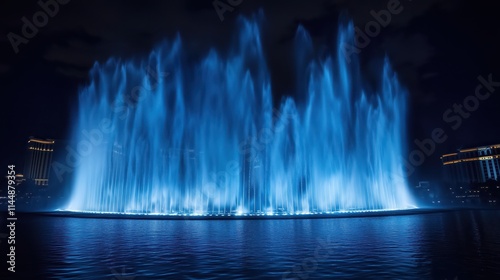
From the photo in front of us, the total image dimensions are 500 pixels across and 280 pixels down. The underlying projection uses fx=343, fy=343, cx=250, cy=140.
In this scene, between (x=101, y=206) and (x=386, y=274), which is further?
(x=101, y=206)

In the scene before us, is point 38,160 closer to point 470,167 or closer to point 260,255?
point 260,255

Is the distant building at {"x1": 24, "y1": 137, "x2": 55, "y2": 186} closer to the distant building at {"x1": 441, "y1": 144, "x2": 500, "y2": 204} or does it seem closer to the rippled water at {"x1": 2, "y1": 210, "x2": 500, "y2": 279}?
the rippled water at {"x1": 2, "y1": 210, "x2": 500, "y2": 279}

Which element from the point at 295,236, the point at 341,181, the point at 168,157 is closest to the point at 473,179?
the point at 341,181

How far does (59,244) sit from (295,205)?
25.7m

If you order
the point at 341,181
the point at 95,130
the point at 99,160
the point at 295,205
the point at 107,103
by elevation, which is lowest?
the point at 295,205

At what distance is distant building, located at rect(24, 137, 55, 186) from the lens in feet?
405

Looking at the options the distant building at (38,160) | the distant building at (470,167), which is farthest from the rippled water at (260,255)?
the distant building at (38,160)

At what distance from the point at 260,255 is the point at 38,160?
139 metres

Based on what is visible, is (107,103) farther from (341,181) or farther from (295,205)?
(341,181)

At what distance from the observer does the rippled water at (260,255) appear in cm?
866

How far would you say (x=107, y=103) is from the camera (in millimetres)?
37719

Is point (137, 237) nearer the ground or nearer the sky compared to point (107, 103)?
nearer the ground

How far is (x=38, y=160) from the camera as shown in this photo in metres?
126

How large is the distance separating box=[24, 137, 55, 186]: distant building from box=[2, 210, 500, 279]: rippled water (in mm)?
127407
